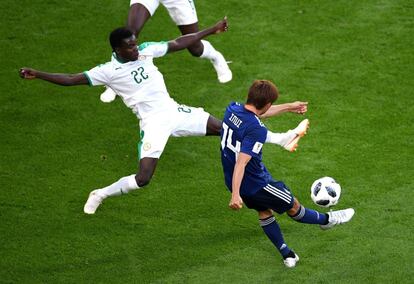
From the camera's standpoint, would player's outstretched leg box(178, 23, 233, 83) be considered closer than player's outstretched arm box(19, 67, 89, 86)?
No

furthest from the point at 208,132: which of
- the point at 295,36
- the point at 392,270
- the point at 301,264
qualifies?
the point at 295,36

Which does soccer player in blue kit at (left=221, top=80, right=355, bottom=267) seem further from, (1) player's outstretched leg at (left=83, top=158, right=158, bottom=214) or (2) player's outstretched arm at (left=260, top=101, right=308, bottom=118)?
(1) player's outstretched leg at (left=83, top=158, right=158, bottom=214)

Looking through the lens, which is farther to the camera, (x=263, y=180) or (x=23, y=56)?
(x=23, y=56)

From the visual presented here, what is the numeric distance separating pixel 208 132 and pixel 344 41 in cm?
406

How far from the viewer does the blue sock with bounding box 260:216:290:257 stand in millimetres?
9422

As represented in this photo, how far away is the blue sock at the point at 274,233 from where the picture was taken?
9.42 m

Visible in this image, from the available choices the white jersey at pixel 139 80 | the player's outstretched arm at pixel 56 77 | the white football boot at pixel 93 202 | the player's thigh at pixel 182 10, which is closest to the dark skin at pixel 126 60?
the player's outstretched arm at pixel 56 77

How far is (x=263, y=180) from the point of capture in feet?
30.1

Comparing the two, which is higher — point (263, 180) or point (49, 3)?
point (263, 180)

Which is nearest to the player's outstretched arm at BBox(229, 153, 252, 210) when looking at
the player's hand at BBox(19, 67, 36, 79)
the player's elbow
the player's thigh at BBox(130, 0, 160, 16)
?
the player's elbow

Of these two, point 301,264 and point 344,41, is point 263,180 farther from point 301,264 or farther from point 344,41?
point 344,41

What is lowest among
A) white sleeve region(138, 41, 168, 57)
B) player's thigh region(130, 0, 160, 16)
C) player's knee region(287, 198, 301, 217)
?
player's knee region(287, 198, 301, 217)

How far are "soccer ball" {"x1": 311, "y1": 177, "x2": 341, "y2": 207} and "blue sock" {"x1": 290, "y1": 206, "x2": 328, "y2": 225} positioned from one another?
0.13m

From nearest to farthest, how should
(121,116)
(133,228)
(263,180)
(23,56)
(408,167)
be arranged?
(263,180), (133,228), (408,167), (121,116), (23,56)
